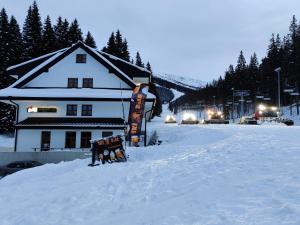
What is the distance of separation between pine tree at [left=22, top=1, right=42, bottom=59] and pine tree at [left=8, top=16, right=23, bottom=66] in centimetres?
150

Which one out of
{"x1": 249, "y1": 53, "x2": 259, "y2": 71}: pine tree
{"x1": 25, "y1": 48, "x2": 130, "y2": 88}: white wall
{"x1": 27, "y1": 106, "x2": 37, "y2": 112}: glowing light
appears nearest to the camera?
{"x1": 27, "y1": 106, "x2": 37, "y2": 112}: glowing light

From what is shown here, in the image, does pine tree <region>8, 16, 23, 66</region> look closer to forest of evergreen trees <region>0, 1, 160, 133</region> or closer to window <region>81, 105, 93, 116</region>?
forest of evergreen trees <region>0, 1, 160, 133</region>

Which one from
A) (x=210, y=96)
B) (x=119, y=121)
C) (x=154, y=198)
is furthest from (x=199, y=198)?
(x=210, y=96)

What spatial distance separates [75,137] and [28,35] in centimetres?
3499

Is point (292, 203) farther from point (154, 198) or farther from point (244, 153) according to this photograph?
point (244, 153)

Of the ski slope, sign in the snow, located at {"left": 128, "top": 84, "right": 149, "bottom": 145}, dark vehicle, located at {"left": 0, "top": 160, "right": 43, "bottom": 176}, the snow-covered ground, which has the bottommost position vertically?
dark vehicle, located at {"left": 0, "top": 160, "right": 43, "bottom": 176}

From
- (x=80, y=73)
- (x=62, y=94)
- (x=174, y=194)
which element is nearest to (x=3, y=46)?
(x=80, y=73)

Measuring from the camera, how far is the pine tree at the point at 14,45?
51.1 metres

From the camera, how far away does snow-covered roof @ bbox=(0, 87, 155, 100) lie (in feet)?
96.2

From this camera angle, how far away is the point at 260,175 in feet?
26.4

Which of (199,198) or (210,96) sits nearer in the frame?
(199,198)

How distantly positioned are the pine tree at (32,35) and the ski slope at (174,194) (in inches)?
1878

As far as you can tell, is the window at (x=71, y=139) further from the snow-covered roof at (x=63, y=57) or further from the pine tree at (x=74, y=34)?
the pine tree at (x=74, y=34)

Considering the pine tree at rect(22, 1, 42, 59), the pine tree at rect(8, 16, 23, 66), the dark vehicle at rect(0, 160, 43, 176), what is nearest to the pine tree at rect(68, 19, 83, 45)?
the pine tree at rect(22, 1, 42, 59)
